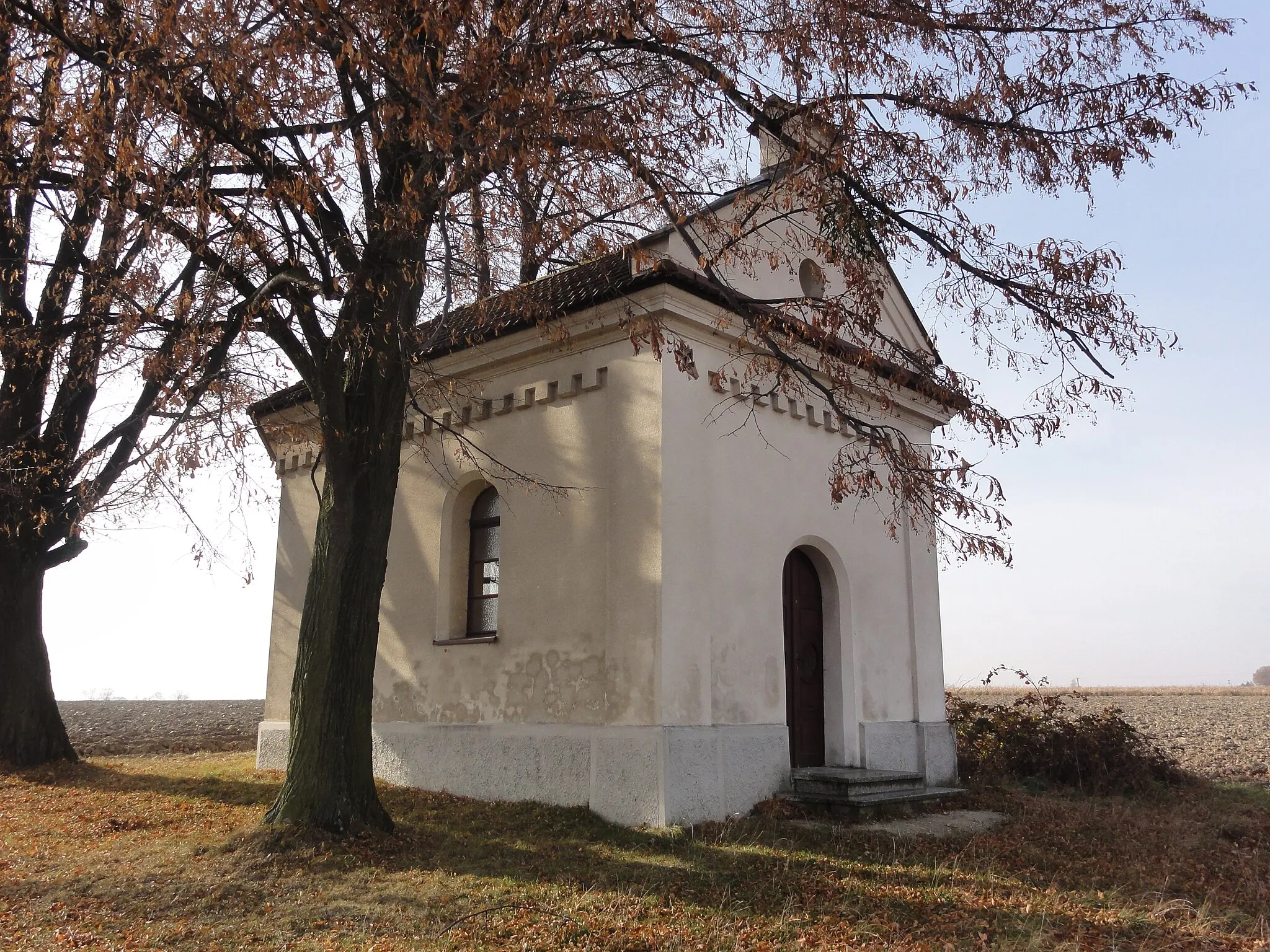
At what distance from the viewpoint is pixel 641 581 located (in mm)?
9305

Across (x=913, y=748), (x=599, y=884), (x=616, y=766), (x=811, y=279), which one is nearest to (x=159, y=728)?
(x=616, y=766)

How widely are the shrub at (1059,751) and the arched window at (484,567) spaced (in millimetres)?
6658

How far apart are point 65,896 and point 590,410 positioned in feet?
19.7

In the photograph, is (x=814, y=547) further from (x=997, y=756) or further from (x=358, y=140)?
(x=358, y=140)

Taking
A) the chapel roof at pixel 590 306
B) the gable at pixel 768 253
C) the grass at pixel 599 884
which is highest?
the gable at pixel 768 253

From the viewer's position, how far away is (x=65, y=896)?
22.0ft

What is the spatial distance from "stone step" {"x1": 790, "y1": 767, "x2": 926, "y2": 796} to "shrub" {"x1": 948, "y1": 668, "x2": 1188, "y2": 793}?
3005 mm

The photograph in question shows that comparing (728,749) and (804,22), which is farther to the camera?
(728,749)

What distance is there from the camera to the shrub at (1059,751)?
43.2 ft

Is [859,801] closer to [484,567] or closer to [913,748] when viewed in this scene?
[913,748]

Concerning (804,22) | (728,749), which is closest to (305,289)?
(804,22)

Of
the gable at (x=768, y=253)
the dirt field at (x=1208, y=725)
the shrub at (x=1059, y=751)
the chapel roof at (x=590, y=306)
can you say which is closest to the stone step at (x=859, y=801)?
the shrub at (x=1059, y=751)

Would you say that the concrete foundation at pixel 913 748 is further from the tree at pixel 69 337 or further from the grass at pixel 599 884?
the tree at pixel 69 337

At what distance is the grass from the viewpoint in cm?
590
